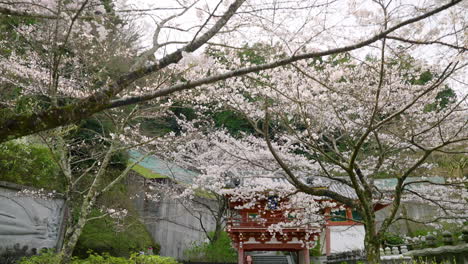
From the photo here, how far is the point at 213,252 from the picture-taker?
13820 mm

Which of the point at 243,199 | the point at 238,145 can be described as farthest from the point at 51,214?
the point at 243,199

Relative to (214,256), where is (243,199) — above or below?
above

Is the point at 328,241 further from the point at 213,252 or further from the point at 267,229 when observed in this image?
the point at 213,252

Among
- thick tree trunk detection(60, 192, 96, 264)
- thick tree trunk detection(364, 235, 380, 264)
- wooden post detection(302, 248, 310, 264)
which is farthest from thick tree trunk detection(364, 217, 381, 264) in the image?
wooden post detection(302, 248, 310, 264)

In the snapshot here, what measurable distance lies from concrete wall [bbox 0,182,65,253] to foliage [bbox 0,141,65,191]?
44cm

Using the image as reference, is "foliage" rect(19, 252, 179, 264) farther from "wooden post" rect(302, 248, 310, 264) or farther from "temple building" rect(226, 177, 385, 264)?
"wooden post" rect(302, 248, 310, 264)

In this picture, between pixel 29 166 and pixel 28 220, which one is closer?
pixel 28 220

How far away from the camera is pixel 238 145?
952 centimetres

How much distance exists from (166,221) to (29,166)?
7460mm

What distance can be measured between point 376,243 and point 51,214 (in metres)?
6.97

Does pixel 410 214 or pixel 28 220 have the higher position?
pixel 410 214

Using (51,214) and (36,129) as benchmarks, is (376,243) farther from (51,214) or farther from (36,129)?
(51,214)

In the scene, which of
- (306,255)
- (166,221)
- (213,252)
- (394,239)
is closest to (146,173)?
(166,221)

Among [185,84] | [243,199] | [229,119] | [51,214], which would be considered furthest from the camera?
[229,119]
